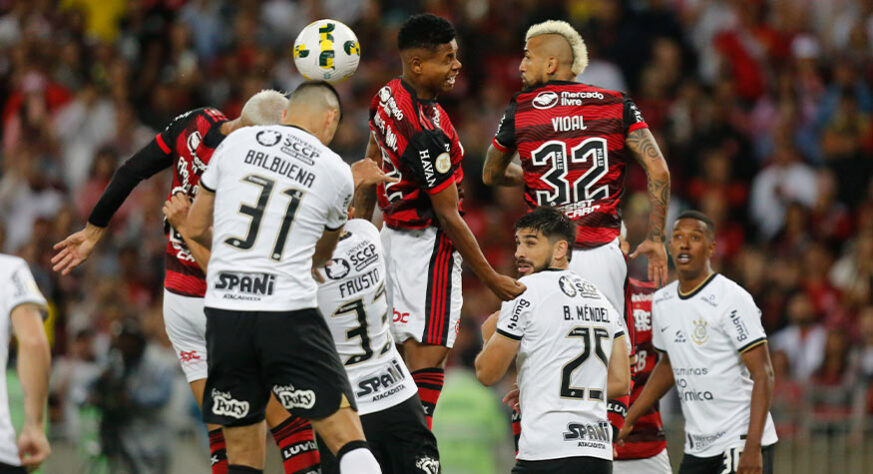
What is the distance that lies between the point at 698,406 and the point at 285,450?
9.66 ft

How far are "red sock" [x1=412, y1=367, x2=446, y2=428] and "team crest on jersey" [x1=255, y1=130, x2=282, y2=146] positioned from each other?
7.47 ft

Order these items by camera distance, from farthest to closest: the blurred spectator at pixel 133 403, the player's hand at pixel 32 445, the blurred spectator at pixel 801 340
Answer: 1. the blurred spectator at pixel 801 340
2. the blurred spectator at pixel 133 403
3. the player's hand at pixel 32 445

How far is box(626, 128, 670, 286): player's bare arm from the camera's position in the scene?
8734 millimetres

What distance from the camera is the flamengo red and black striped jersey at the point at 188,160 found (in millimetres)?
8406

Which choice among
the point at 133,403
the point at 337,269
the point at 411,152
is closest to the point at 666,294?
the point at 411,152

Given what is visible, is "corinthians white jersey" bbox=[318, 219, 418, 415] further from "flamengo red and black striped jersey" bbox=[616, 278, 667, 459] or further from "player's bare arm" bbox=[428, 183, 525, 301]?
"flamengo red and black striped jersey" bbox=[616, 278, 667, 459]

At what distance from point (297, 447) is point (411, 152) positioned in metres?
2.01

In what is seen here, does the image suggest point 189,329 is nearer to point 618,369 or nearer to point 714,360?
point 618,369

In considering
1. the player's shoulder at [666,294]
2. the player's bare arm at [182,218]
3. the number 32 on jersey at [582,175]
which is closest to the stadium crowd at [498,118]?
the player's shoulder at [666,294]

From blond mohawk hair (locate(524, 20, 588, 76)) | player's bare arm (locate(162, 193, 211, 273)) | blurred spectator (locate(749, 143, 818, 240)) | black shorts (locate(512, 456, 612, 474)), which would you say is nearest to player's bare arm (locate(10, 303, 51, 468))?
player's bare arm (locate(162, 193, 211, 273))

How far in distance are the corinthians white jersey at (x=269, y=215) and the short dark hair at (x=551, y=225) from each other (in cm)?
136

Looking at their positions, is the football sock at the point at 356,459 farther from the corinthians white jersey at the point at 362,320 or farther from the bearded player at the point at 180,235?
the bearded player at the point at 180,235

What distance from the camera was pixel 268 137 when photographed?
6910 millimetres

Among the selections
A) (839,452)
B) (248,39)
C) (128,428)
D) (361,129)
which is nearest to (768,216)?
(839,452)
